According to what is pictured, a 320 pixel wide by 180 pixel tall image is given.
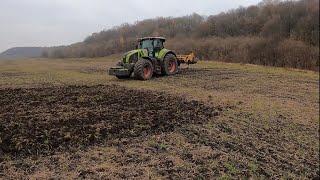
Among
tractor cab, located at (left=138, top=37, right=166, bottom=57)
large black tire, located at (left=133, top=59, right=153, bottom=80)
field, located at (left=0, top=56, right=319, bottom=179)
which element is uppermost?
tractor cab, located at (left=138, top=37, right=166, bottom=57)

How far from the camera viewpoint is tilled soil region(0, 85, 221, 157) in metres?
8.23

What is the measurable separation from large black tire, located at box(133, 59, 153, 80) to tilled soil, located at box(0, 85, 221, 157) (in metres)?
3.16

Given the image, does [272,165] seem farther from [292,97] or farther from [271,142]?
[292,97]

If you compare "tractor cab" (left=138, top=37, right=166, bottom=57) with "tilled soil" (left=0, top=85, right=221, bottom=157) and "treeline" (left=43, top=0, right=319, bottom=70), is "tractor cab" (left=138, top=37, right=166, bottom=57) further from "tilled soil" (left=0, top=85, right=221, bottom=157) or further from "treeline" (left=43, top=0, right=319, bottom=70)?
"tilled soil" (left=0, top=85, right=221, bottom=157)

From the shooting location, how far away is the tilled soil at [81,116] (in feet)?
27.0

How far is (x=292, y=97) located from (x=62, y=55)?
55940mm

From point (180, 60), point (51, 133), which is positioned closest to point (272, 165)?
point (51, 133)

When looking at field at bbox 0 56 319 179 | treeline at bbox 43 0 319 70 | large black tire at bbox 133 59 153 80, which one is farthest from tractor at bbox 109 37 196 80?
treeline at bbox 43 0 319 70

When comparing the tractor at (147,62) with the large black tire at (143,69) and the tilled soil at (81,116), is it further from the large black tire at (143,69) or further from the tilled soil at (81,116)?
the tilled soil at (81,116)

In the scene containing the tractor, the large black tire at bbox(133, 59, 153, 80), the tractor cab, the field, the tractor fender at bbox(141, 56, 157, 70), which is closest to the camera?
the field

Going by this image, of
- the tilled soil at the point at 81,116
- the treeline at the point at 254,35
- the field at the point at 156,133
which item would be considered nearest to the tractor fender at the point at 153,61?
the field at the point at 156,133

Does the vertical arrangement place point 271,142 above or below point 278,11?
below

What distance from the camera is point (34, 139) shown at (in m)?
8.21

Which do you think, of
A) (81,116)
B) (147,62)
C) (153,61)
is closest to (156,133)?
(81,116)
